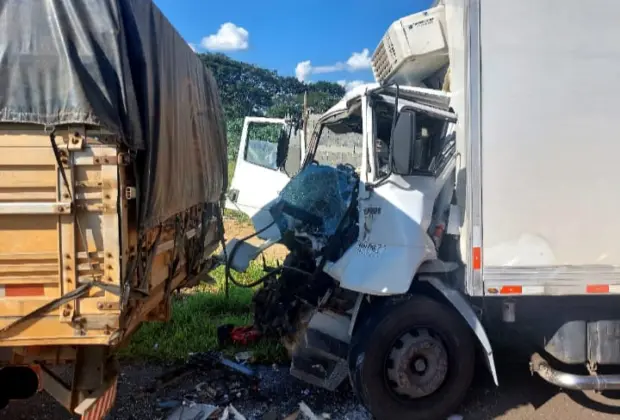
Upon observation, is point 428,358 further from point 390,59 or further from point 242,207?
point 242,207

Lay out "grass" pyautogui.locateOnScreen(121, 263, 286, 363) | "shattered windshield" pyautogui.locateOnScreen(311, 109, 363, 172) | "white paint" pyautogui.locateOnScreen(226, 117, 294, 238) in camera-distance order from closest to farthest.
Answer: "shattered windshield" pyautogui.locateOnScreen(311, 109, 363, 172)
"grass" pyautogui.locateOnScreen(121, 263, 286, 363)
"white paint" pyautogui.locateOnScreen(226, 117, 294, 238)

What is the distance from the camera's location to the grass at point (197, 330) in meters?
5.42

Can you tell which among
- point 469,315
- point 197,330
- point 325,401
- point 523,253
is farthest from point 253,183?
point 523,253

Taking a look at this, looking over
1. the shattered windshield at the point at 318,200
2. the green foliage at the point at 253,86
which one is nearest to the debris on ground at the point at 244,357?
the shattered windshield at the point at 318,200

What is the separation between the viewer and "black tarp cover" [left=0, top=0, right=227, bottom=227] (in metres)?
2.74

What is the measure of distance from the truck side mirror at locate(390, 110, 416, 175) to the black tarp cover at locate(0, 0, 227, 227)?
160 centimetres

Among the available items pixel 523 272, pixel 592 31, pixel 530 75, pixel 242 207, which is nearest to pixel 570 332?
pixel 523 272

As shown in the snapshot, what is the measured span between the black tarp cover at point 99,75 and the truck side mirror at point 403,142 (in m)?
1.60

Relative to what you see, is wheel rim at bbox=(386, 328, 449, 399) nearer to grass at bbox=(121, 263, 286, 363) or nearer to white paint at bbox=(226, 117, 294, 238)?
grass at bbox=(121, 263, 286, 363)

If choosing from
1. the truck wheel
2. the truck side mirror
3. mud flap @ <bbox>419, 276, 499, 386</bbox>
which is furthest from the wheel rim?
the truck side mirror

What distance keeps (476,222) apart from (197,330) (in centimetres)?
359

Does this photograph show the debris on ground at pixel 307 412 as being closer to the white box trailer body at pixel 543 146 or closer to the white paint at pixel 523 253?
the white box trailer body at pixel 543 146

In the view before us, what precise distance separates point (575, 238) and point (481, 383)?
67.9 inches

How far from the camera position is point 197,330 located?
6.04 meters
